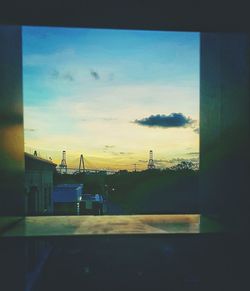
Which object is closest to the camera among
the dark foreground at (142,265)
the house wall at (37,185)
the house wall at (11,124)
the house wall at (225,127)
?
the house wall at (225,127)

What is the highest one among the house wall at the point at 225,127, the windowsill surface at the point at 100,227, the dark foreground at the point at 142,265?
the house wall at the point at 225,127

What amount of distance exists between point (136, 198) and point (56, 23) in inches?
1686

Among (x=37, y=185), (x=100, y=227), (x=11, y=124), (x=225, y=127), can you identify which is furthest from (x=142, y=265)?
(x=11, y=124)

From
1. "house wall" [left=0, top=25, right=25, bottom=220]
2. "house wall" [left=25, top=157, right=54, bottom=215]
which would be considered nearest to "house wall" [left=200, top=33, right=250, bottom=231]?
"house wall" [left=0, top=25, right=25, bottom=220]

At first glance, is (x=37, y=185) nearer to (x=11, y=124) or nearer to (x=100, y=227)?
(x=11, y=124)

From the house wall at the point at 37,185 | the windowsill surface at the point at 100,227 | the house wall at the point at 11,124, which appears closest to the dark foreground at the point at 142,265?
the windowsill surface at the point at 100,227

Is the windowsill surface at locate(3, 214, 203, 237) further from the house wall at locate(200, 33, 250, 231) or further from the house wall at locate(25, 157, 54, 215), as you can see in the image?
the house wall at locate(25, 157, 54, 215)

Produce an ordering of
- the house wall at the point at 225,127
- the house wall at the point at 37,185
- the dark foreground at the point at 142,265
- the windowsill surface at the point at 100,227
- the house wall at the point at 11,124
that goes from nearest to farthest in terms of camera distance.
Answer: the windowsill surface at the point at 100,227, the house wall at the point at 225,127, the dark foreground at the point at 142,265, the house wall at the point at 11,124, the house wall at the point at 37,185

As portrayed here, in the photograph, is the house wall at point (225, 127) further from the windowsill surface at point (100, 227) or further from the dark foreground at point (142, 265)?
the windowsill surface at point (100, 227)

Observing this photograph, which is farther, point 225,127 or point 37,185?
point 37,185

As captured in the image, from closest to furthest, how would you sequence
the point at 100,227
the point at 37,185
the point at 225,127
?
the point at 100,227, the point at 225,127, the point at 37,185

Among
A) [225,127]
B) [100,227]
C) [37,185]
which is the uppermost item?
[225,127]

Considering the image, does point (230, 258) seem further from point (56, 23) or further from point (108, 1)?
point (56, 23)

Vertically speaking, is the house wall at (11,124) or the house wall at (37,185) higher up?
the house wall at (11,124)
